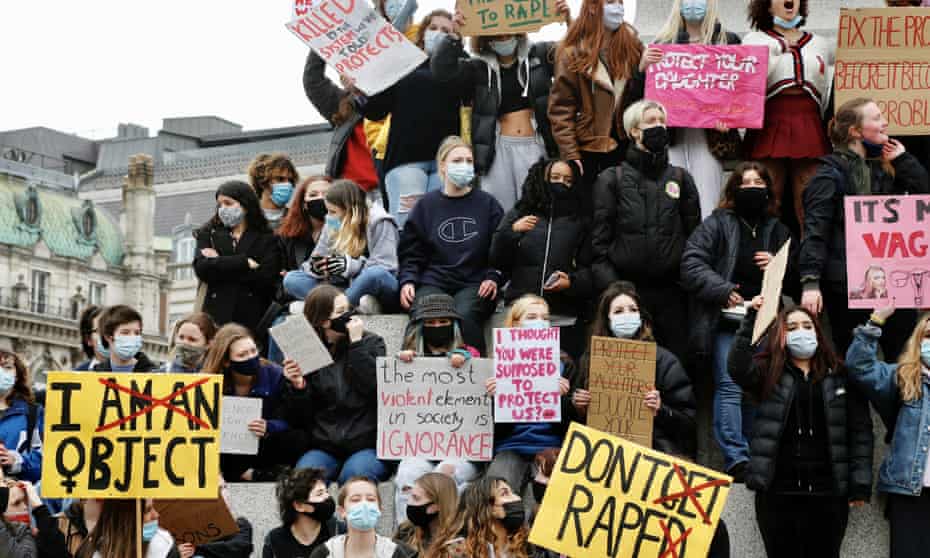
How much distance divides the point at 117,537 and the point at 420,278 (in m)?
3.72

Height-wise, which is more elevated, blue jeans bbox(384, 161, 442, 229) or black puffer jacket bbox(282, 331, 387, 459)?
blue jeans bbox(384, 161, 442, 229)

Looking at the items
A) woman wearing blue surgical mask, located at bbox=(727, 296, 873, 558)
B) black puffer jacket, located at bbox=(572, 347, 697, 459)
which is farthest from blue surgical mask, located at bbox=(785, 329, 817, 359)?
black puffer jacket, located at bbox=(572, 347, 697, 459)

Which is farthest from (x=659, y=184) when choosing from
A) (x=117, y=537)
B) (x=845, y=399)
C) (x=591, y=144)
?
(x=117, y=537)

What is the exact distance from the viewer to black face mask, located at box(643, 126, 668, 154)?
53.4ft

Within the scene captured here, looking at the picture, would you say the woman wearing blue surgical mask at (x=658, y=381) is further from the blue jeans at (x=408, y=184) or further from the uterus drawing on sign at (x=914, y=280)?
the blue jeans at (x=408, y=184)

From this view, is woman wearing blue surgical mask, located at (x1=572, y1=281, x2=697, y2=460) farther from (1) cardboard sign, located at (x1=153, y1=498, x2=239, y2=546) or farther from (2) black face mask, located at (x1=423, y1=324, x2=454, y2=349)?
(1) cardboard sign, located at (x1=153, y1=498, x2=239, y2=546)

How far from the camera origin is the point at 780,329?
1493cm

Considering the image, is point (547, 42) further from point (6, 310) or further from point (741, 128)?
point (6, 310)

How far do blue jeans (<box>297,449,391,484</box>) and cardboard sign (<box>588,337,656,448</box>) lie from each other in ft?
4.79

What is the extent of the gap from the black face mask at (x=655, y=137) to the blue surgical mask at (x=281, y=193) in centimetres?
306

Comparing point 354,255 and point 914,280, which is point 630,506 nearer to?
point 914,280

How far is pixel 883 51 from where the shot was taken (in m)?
17.0

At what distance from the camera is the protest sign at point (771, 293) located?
47.9 ft

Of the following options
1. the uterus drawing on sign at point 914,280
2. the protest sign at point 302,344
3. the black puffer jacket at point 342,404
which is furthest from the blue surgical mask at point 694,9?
the protest sign at point 302,344
